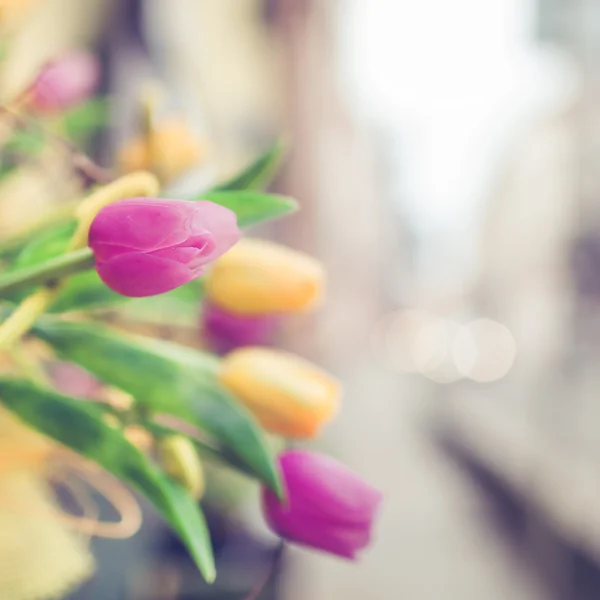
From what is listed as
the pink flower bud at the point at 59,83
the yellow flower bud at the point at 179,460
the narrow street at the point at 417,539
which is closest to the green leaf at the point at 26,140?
the pink flower bud at the point at 59,83

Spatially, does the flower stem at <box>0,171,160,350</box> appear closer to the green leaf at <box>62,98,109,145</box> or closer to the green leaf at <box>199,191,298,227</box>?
the green leaf at <box>199,191,298,227</box>

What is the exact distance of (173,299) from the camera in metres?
0.22

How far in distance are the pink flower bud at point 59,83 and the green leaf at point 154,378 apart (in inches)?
3.1

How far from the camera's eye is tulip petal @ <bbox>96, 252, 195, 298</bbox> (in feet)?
0.39

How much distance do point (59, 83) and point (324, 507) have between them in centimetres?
15

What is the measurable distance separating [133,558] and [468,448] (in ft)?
6.03

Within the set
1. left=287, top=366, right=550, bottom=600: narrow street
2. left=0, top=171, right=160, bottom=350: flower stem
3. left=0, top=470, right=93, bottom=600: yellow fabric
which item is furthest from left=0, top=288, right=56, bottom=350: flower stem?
left=287, top=366, right=550, bottom=600: narrow street

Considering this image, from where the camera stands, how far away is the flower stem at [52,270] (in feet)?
0.43

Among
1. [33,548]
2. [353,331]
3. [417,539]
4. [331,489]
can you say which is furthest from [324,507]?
[353,331]

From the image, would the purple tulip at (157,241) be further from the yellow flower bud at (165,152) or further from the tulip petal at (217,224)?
the yellow flower bud at (165,152)

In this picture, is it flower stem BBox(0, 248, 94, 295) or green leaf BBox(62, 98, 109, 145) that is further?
green leaf BBox(62, 98, 109, 145)

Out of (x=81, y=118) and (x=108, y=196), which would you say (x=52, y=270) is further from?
(x=81, y=118)

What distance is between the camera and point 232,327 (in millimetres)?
220

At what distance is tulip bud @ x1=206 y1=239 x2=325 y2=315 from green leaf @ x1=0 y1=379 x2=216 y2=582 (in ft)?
0.15
